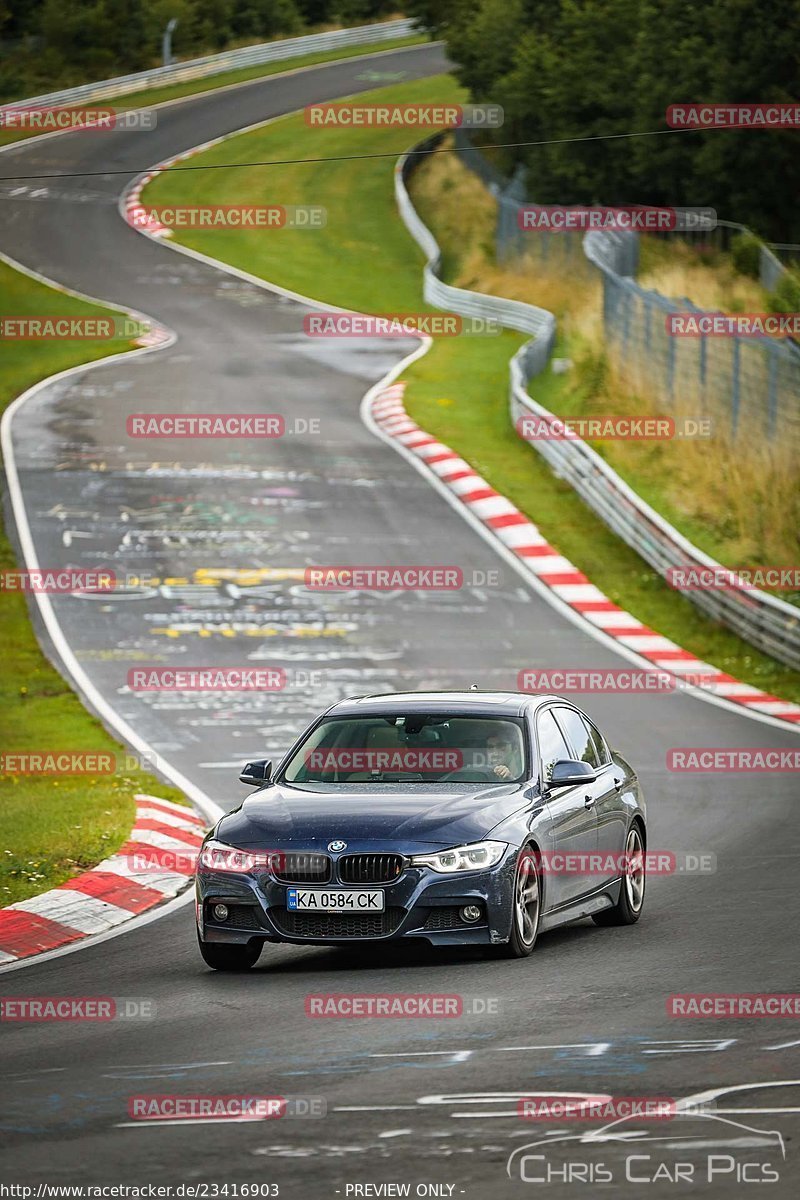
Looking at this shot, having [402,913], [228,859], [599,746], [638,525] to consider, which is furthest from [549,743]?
[638,525]

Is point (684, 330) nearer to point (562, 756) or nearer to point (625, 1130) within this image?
point (562, 756)

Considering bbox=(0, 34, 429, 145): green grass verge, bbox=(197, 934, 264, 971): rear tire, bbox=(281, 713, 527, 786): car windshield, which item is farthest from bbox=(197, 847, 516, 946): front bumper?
bbox=(0, 34, 429, 145): green grass verge

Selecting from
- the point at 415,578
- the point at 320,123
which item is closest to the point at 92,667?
the point at 415,578

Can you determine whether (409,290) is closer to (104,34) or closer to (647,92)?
(647,92)

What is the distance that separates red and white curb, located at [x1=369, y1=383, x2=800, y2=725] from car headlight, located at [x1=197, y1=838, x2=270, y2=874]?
458 inches

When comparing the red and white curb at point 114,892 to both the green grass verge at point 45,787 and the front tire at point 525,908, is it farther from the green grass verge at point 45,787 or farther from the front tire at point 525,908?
the front tire at point 525,908

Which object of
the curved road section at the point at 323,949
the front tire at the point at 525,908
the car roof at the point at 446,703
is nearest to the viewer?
the curved road section at the point at 323,949

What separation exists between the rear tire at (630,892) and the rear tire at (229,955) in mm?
2430

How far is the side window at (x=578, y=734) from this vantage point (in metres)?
12.5

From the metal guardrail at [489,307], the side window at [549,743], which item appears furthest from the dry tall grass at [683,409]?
the side window at [549,743]

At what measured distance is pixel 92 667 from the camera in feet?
77.2

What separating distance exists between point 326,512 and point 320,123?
155 feet

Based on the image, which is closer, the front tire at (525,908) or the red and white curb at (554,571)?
the front tire at (525,908)

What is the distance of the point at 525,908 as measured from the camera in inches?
429
